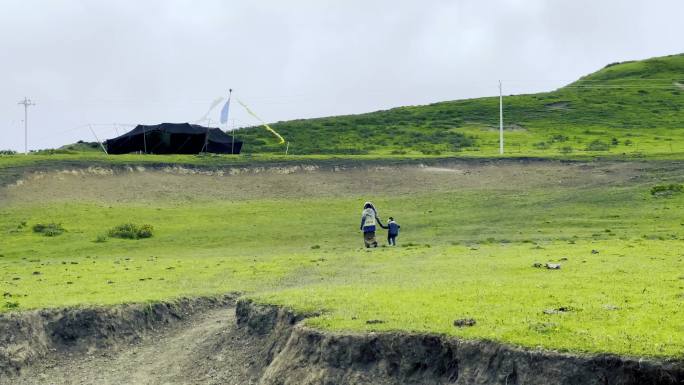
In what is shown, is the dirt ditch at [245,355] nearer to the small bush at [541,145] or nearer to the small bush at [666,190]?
the small bush at [666,190]

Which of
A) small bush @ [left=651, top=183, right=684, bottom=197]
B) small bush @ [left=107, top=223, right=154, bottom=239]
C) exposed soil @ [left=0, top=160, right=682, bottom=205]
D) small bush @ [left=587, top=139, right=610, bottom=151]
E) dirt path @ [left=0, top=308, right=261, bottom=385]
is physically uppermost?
small bush @ [left=587, top=139, right=610, bottom=151]

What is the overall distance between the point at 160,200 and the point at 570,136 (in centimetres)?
4782

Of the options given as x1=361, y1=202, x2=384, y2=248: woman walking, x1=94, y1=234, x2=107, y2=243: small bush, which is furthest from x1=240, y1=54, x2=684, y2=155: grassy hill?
x1=361, y1=202, x2=384, y2=248: woman walking

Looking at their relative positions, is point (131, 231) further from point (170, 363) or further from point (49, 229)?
point (170, 363)

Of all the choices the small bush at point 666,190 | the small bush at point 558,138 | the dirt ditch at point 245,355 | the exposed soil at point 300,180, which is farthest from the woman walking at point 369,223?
the small bush at point 558,138

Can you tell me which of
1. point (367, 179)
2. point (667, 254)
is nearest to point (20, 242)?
point (367, 179)

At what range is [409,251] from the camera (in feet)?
125

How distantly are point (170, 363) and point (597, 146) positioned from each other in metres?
63.0

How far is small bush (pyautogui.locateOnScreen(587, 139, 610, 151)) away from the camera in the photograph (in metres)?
79.2

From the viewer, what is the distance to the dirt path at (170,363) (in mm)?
23328

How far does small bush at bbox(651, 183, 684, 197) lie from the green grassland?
0.61 metres

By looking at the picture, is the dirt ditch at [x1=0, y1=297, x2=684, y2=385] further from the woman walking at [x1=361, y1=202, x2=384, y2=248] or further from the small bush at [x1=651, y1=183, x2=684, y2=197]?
the small bush at [x1=651, y1=183, x2=684, y2=197]

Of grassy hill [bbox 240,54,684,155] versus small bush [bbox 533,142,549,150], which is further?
grassy hill [bbox 240,54,684,155]

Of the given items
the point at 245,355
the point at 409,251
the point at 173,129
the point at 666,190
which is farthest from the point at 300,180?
the point at 245,355
